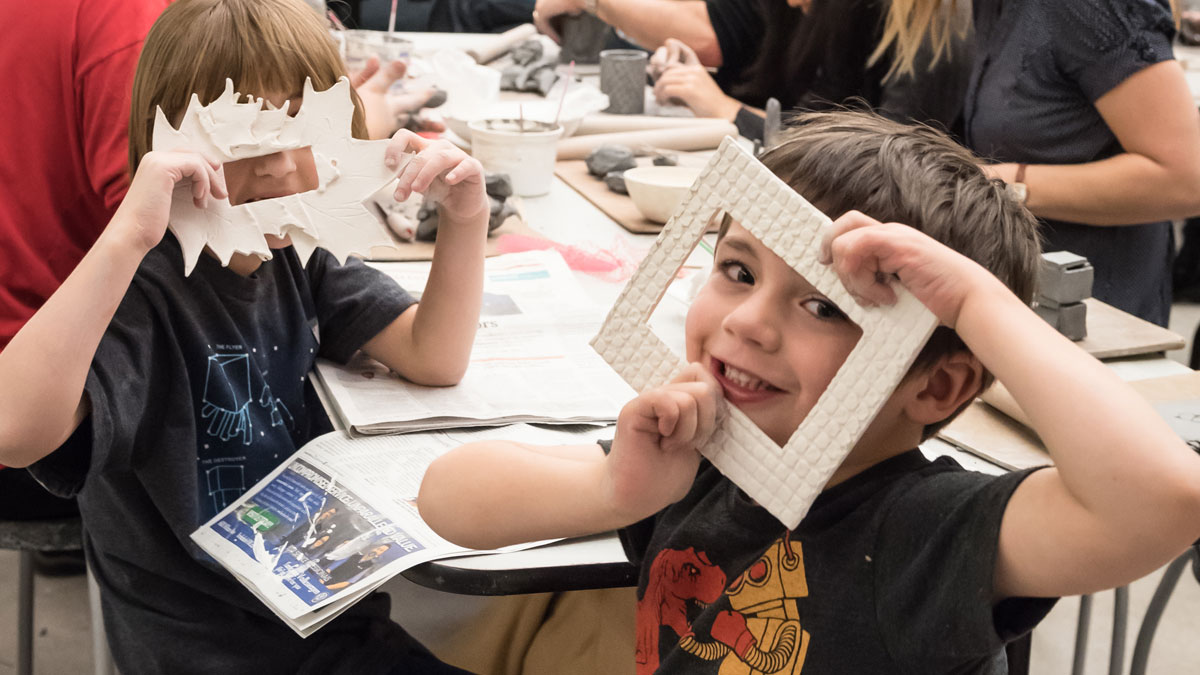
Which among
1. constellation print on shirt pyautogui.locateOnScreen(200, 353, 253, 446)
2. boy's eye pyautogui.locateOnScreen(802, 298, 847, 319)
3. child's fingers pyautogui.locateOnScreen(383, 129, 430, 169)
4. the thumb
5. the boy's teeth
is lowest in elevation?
constellation print on shirt pyautogui.locateOnScreen(200, 353, 253, 446)

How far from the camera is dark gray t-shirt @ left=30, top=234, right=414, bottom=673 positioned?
1.20 meters

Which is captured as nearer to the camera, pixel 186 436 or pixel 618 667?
pixel 186 436

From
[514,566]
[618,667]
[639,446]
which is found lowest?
[618,667]

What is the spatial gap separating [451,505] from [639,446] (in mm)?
223

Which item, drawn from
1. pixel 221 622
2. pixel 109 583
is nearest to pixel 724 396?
pixel 221 622

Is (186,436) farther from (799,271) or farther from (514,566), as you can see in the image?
(799,271)

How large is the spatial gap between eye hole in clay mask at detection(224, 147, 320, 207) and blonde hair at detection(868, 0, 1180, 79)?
1395 millimetres

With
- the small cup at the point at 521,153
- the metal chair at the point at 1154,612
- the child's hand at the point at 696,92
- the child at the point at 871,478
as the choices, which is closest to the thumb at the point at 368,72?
the small cup at the point at 521,153

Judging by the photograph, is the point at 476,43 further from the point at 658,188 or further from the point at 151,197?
the point at 151,197

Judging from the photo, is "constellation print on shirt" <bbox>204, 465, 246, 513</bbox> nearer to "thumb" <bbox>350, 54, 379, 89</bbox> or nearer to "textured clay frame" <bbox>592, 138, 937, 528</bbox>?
"textured clay frame" <bbox>592, 138, 937, 528</bbox>

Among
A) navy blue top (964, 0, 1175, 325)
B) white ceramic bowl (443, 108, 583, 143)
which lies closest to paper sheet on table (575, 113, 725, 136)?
white ceramic bowl (443, 108, 583, 143)

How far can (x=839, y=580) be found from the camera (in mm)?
875

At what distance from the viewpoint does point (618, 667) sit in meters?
1.37

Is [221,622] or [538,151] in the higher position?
[538,151]
